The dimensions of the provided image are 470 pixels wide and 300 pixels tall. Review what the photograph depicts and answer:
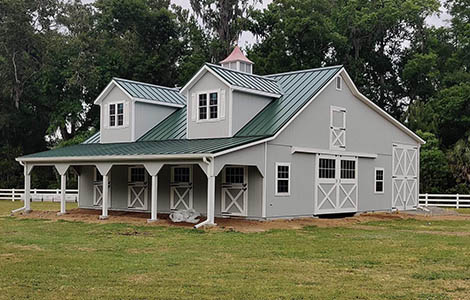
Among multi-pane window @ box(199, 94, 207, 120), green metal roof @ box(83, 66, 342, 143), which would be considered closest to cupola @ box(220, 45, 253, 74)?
green metal roof @ box(83, 66, 342, 143)

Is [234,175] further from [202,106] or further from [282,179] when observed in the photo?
[202,106]

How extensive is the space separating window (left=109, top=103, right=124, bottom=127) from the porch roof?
41.1 inches

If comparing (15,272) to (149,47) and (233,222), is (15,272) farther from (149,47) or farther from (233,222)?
(149,47)

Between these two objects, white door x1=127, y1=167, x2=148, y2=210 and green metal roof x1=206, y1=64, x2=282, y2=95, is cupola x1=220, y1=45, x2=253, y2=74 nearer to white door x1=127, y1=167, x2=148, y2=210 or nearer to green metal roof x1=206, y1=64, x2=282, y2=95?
green metal roof x1=206, y1=64, x2=282, y2=95

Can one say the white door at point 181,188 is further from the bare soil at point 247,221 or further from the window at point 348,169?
the window at point 348,169

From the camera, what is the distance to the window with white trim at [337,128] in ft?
78.0

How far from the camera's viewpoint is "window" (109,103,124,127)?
26.5m

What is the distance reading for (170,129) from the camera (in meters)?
25.5

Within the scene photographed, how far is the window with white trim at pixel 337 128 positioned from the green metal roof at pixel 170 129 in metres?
5.80

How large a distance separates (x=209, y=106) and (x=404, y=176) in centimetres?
1074

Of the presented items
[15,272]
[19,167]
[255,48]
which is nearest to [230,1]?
[255,48]

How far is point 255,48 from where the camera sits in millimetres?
47781

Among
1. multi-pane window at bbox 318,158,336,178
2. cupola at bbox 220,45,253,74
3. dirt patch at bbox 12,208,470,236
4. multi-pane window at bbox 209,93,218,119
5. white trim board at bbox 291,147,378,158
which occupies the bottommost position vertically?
dirt patch at bbox 12,208,470,236

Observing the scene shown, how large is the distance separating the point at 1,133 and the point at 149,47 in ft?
46.4
